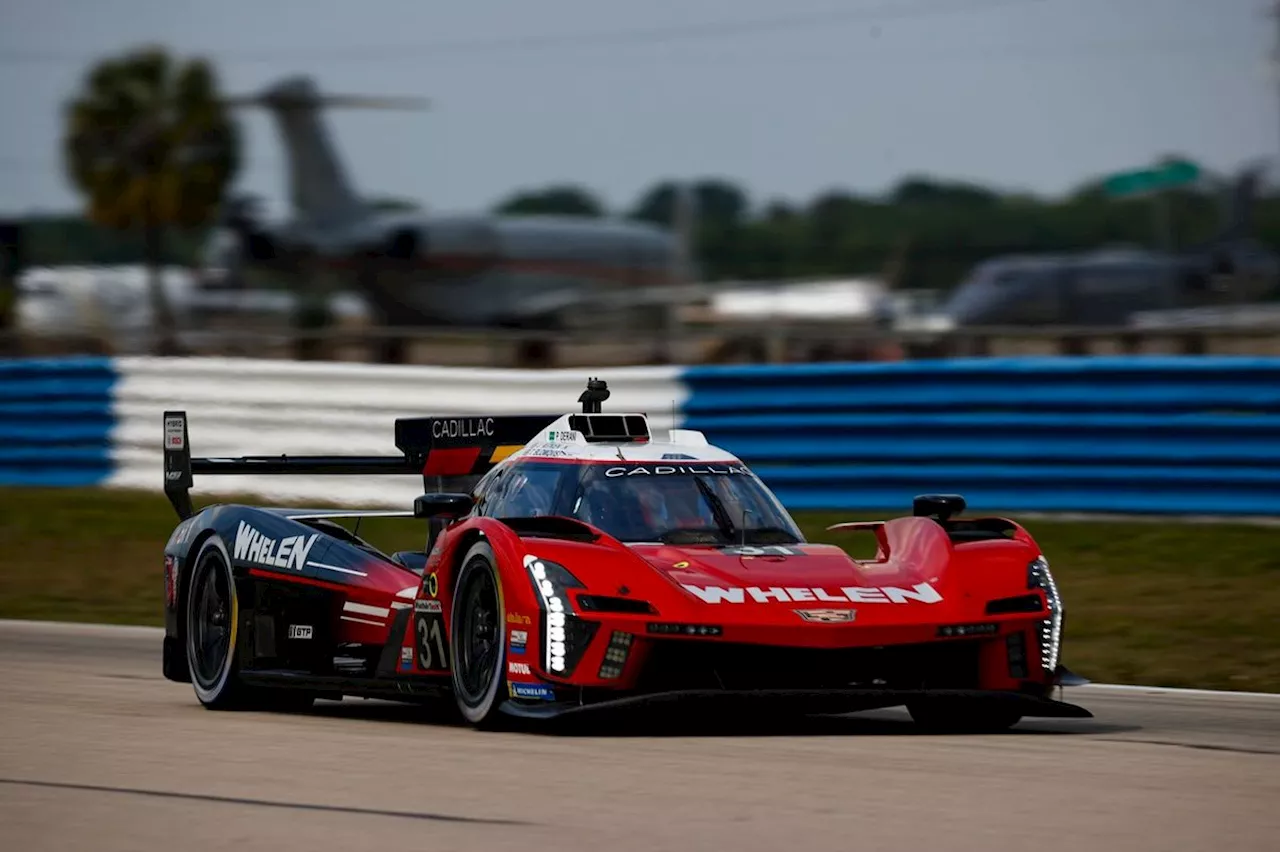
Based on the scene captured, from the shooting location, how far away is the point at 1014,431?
1553 centimetres

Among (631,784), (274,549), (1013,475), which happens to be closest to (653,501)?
(274,549)

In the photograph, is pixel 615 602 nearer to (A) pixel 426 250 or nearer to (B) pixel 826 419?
(B) pixel 826 419

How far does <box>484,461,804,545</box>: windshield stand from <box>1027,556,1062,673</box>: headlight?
1084mm

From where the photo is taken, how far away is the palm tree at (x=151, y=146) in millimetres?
60125

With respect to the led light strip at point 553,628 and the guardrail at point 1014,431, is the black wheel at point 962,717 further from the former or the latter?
the guardrail at point 1014,431

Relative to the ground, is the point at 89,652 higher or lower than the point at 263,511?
lower

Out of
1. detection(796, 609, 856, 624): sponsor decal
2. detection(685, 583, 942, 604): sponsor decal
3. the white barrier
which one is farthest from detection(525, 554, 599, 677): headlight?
the white barrier

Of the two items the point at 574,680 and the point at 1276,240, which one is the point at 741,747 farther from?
the point at 1276,240

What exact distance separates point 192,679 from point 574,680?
116 inches

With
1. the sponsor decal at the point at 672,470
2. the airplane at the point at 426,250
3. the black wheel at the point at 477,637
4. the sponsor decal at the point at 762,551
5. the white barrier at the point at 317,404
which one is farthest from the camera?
the airplane at the point at 426,250

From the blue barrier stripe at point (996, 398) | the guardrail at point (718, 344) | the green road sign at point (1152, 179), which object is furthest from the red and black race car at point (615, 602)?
the green road sign at point (1152, 179)

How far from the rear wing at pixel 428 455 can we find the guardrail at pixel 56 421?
9908mm

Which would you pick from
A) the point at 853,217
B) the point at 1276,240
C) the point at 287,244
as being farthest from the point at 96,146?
the point at 1276,240

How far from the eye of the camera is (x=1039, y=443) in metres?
15.4
